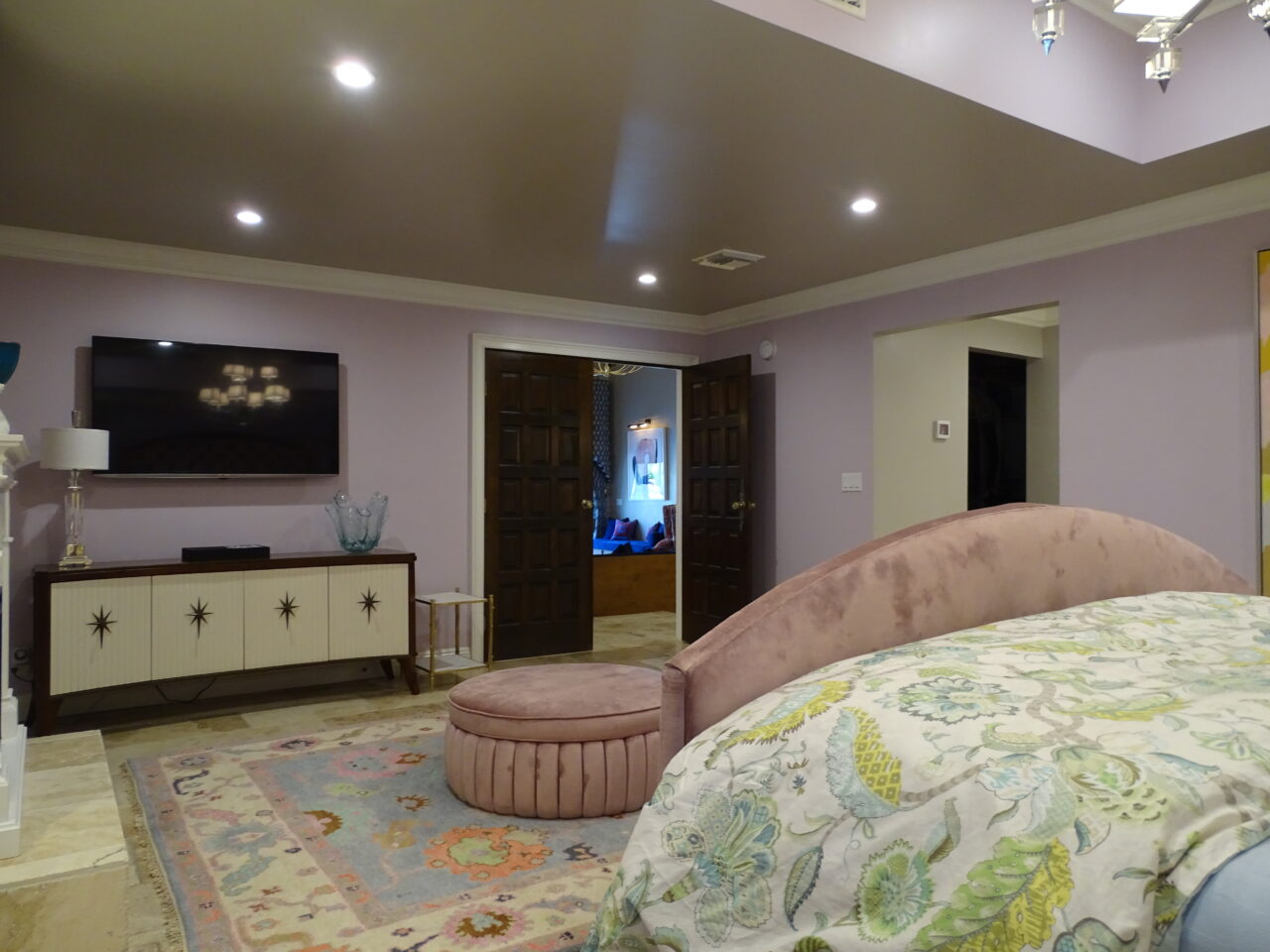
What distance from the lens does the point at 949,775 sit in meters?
0.98

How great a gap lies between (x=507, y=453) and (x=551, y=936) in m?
3.64

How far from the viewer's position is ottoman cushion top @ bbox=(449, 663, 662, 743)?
2590mm

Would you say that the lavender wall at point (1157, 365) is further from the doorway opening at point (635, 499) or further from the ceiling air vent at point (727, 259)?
the doorway opening at point (635, 499)

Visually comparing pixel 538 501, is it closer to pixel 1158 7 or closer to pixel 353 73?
pixel 353 73

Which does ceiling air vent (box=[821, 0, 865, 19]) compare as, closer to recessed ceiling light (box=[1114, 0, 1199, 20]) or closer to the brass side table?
recessed ceiling light (box=[1114, 0, 1199, 20])

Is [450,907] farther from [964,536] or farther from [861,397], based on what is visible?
[861,397]

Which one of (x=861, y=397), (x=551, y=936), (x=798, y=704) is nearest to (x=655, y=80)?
(x=798, y=704)

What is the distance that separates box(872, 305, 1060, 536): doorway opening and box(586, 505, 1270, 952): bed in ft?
10.2

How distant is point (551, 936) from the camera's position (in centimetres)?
200

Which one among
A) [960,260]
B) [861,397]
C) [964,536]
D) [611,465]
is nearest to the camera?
[964,536]

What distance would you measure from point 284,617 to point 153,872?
1.86 metres

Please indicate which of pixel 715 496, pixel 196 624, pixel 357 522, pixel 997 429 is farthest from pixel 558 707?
pixel 997 429

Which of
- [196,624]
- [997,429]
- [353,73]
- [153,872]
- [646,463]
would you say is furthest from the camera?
[646,463]

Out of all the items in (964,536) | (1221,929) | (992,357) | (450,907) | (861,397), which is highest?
(992,357)
